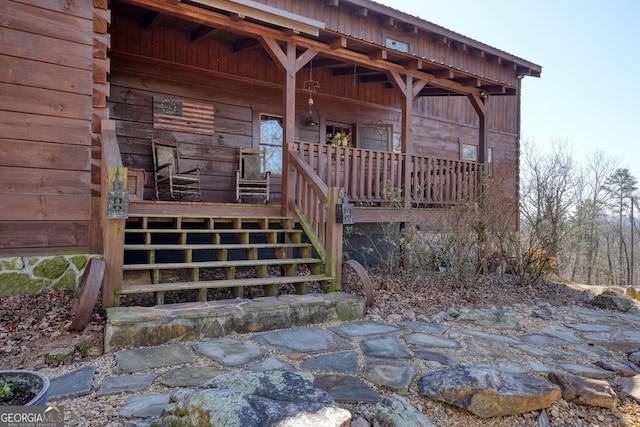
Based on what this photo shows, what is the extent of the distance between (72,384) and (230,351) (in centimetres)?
95

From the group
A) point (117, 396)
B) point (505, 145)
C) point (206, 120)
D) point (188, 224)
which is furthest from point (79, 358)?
point (505, 145)

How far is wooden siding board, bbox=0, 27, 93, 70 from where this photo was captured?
3792 millimetres

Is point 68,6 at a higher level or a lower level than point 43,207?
higher

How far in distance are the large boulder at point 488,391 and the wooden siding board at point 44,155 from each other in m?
3.79

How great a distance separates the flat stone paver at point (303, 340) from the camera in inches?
117

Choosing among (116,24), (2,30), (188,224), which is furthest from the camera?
(116,24)

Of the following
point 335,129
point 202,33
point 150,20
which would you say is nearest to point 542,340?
point 335,129

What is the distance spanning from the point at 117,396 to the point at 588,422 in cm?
259

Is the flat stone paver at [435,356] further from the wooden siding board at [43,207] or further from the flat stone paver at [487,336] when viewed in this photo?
the wooden siding board at [43,207]

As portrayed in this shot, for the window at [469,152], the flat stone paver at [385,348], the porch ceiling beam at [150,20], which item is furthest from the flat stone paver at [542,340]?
the window at [469,152]

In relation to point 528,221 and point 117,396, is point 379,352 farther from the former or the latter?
point 528,221

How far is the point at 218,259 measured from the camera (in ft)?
15.1

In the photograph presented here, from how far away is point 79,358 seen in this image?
267 centimetres

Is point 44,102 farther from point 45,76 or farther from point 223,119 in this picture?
point 223,119
